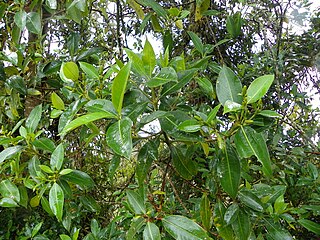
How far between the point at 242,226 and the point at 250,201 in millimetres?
55

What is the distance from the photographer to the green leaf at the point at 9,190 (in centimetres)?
85

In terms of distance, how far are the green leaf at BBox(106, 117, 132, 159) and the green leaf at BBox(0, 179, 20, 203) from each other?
43cm

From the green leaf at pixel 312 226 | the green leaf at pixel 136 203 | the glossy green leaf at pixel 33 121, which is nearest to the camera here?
the green leaf at pixel 136 203

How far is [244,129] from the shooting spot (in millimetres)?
580

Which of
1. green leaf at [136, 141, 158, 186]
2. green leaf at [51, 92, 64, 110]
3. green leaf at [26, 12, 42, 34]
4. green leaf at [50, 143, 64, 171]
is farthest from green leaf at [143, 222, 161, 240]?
green leaf at [26, 12, 42, 34]

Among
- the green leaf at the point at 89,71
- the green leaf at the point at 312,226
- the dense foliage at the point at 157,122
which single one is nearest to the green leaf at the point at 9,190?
the dense foliage at the point at 157,122

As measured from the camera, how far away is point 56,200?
27.8 inches

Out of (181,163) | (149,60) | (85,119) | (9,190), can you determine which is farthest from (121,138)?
(9,190)

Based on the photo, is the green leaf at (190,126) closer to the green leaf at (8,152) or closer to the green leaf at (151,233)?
the green leaf at (151,233)

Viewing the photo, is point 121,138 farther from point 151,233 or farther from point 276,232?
point 276,232

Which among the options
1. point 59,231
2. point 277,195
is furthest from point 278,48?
point 59,231

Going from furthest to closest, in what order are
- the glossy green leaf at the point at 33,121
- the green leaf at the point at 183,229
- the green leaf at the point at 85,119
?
the glossy green leaf at the point at 33,121 < the green leaf at the point at 183,229 < the green leaf at the point at 85,119

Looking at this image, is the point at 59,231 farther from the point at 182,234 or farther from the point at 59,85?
the point at 182,234

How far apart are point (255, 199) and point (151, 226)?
232 millimetres
